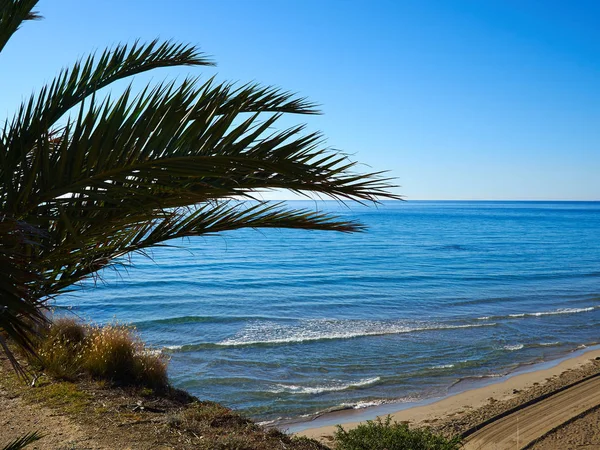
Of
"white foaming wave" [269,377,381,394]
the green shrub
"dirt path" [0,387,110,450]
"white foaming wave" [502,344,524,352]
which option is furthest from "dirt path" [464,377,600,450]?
"dirt path" [0,387,110,450]

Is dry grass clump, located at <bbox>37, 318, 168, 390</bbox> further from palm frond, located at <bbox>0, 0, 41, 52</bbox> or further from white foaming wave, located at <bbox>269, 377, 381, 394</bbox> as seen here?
palm frond, located at <bbox>0, 0, 41, 52</bbox>

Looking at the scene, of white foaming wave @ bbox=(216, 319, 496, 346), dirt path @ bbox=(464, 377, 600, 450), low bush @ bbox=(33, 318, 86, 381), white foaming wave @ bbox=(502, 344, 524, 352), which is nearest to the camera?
low bush @ bbox=(33, 318, 86, 381)

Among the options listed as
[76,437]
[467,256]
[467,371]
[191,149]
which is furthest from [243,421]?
[467,256]

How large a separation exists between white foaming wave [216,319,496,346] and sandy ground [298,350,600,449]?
4.54 metres

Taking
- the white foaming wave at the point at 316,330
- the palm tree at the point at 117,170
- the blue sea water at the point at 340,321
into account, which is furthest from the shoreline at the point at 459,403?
the palm tree at the point at 117,170

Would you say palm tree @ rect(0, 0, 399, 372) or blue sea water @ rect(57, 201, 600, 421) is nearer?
palm tree @ rect(0, 0, 399, 372)

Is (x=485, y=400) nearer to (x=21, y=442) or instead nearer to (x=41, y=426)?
(x=41, y=426)

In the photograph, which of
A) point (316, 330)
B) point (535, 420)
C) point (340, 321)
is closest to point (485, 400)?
point (535, 420)

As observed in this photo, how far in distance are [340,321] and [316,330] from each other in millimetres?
1634

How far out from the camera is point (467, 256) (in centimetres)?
4056

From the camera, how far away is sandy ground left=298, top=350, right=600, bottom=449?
9.33 m

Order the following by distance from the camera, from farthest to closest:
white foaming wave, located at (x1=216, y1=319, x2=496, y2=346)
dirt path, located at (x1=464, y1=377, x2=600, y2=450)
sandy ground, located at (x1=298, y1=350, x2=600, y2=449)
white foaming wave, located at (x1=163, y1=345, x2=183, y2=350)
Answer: white foaming wave, located at (x1=216, y1=319, x2=496, y2=346), white foaming wave, located at (x1=163, y1=345, x2=183, y2=350), sandy ground, located at (x1=298, y1=350, x2=600, y2=449), dirt path, located at (x1=464, y1=377, x2=600, y2=450)

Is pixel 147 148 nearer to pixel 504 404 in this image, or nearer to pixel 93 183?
pixel 93 183

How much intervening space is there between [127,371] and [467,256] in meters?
35.6
